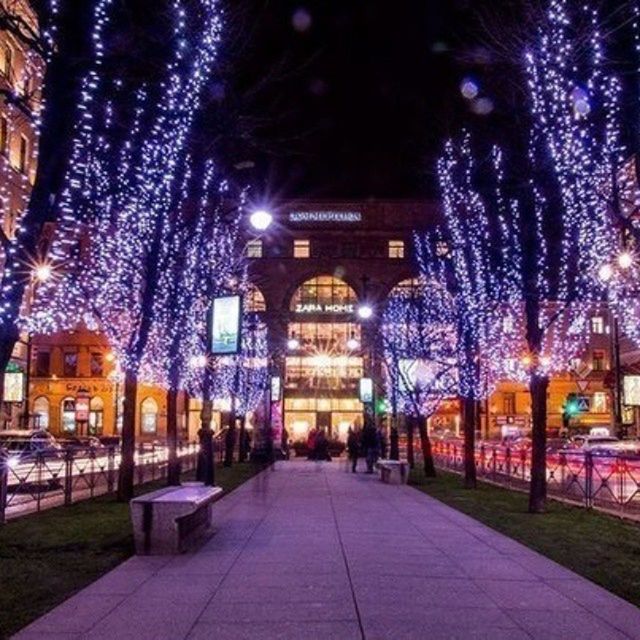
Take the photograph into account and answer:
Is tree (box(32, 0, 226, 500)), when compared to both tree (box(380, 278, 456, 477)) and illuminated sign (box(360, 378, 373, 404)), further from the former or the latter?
illuminated sign (box(360, 378, 373, 404))

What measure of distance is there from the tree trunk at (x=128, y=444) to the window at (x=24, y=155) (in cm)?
3050

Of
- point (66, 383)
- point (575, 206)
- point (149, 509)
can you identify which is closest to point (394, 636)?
point (149, 509)

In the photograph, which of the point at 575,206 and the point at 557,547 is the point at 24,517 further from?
the point at 575,206

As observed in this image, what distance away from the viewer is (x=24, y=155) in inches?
2002

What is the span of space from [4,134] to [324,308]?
50.6 metres

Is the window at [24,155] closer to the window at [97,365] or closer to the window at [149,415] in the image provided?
the window at [97,365]

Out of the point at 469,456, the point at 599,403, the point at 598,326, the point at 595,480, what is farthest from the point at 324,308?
the point at 595,480

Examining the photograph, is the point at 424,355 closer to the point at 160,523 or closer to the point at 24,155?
the point at 160,523

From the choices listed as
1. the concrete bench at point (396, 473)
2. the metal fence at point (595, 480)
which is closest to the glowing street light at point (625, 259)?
the metal fence at point (595, 480)

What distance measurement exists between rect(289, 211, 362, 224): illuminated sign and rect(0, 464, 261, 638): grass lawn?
78.5 m

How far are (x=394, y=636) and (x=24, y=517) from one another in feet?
40.3

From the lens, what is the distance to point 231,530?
16.2m

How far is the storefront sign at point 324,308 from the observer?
9357cm

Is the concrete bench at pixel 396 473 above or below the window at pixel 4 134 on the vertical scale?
below
